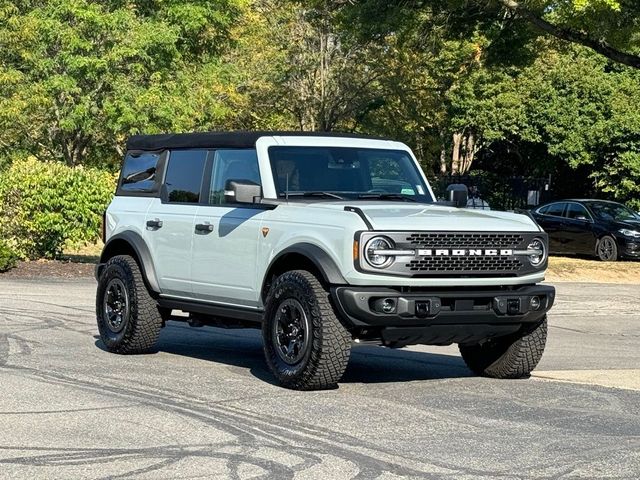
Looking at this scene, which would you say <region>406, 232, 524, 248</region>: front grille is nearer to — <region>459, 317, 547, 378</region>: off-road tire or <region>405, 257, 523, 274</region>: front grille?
<region>405, 257, 523, 274</region>: front grille

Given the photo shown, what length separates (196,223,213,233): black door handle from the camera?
37.1ft

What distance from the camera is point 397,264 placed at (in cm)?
970

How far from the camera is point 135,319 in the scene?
1197cm

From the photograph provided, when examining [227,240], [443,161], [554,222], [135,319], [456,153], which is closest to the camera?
[227,240]

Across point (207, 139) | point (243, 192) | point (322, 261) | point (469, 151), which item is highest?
point (469, 151)

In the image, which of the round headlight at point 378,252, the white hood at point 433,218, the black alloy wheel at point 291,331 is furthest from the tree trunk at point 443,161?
the round headlight at point 378,252

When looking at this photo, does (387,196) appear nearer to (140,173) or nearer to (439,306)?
(439,306)

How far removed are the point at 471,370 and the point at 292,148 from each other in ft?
8.37

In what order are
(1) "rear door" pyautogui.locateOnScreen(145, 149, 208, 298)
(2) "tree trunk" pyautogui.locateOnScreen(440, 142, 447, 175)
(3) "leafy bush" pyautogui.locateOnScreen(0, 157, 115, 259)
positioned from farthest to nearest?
(2) "tree trunk" pyautogui.locateOnScreen(440, 142, 447, 175) < (3) "leafy bush" pyautogui.locateOnScreen(0, 157, 115, 259) < (1) "rear door" pyautogui.locateOnScreen(145, 149, 208, 298)

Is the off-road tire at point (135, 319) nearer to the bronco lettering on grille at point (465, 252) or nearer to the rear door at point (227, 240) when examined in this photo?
the rear door at point (227, 240)

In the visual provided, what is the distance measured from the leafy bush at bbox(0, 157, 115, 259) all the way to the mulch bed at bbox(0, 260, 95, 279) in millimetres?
461

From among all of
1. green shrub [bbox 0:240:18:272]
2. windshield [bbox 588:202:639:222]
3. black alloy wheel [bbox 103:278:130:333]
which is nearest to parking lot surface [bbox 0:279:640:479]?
black alloy wheel [bbox 103:278:130:333]

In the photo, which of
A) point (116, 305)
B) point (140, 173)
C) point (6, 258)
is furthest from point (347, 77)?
point (116, 305)

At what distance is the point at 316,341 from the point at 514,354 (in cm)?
200
